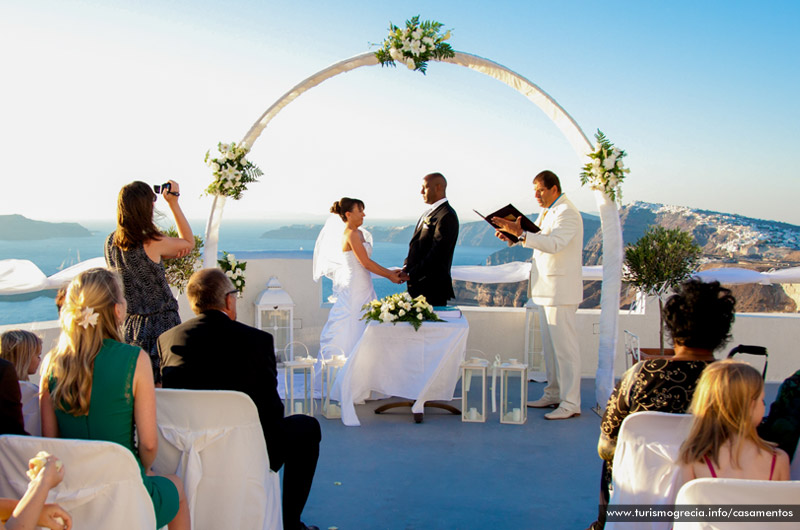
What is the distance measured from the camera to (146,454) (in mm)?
2459

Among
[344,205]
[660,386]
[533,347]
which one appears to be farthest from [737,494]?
[533,347]

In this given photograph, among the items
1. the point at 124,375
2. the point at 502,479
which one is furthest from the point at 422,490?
the point at 124,375

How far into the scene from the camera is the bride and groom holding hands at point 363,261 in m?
5.77

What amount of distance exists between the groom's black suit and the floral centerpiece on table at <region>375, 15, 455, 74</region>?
1.28 m

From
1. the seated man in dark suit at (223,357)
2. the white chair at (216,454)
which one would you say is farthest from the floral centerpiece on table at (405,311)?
→ the white chair at (216,454)

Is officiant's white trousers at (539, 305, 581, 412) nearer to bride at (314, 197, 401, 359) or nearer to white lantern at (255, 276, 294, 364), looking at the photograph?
bride at (314, 197, 401, 359)

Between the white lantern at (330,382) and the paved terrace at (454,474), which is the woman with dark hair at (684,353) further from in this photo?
the white lantern at (330,382)

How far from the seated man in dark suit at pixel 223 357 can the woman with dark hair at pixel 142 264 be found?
0.84m

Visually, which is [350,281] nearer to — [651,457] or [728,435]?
[651,457]

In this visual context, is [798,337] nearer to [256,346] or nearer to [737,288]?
[737,288]

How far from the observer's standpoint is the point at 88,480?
2.02m

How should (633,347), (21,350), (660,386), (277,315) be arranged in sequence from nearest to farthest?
(660,386)
(21,350)
(633,347)
(277,315)

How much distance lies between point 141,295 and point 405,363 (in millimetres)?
2334

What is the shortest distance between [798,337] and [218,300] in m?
6.47
